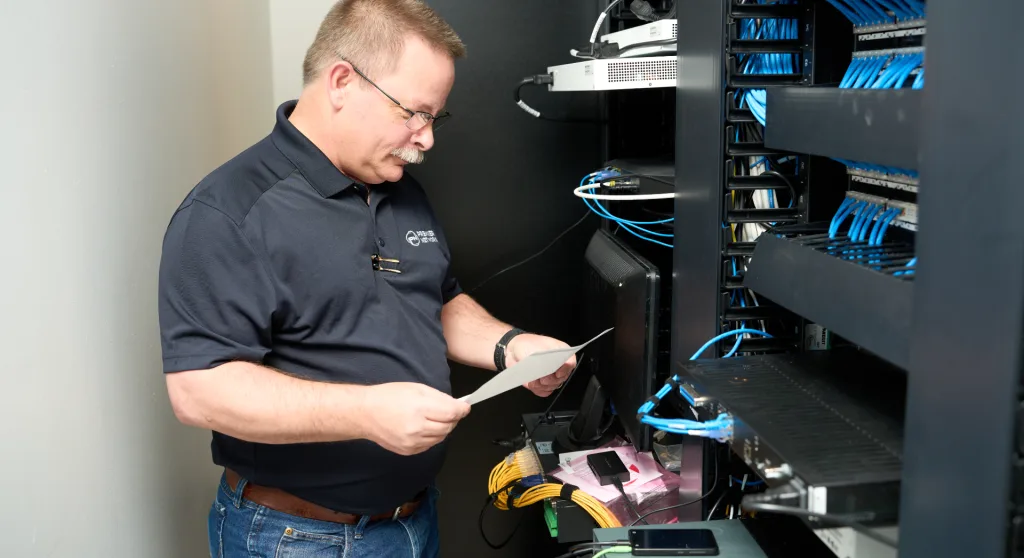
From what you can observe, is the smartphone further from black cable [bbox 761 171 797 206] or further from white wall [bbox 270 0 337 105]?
white wall [bbox 270 0 337 105]

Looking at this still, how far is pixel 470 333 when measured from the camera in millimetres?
1729

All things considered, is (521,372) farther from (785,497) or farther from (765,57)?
(765,57)

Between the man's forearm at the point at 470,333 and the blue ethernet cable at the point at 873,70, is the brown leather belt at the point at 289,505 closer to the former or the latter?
the man's forearm at the point at 470,333

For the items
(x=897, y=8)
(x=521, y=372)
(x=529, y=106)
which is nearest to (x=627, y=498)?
(x=521, y=372)

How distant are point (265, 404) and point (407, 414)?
0.69ft

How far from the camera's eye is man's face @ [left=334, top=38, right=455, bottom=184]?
1.42 metres

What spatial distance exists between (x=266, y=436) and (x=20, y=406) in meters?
0.32

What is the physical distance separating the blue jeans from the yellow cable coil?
258mm

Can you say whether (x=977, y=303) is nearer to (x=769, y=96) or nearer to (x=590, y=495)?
(x=769, y=96)

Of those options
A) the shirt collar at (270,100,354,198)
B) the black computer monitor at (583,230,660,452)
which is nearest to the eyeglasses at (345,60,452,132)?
the shirt collar at (270,100,354,198)

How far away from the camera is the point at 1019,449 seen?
0.59 metres

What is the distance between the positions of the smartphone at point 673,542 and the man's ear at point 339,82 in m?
0.85

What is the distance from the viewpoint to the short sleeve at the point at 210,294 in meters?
1.21

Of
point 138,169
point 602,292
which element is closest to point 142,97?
point 138,169
